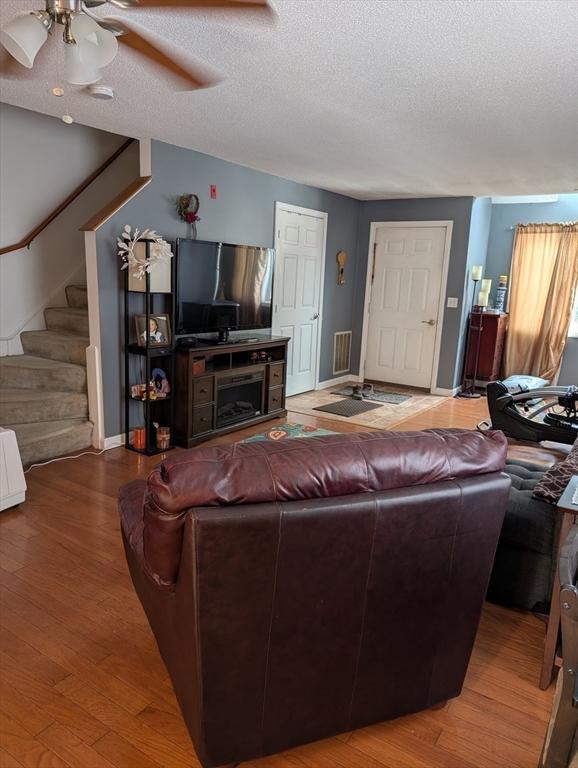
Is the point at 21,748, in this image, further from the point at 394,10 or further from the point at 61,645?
the point at 394,10

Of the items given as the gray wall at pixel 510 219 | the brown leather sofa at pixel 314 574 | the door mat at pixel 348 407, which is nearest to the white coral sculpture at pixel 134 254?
the door mat at pixel 348 407

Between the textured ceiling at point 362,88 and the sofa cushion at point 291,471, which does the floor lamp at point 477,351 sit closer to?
the textured ceiling at point 362,88

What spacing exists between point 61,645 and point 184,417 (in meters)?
2.34

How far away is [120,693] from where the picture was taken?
1799 mm

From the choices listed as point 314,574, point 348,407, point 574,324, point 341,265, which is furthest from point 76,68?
point 574,324

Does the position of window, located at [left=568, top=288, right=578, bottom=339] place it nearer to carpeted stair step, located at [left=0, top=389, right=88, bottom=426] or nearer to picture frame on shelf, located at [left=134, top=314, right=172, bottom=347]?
picture frame on shelf, located at [left=134, top=314, right=172, bottom=347]

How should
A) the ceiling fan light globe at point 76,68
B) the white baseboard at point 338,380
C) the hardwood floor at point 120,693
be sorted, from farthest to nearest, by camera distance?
1. the white baseboard at point 338,380
2. the ceiling fan light globe at point 76,68
3. the hardwood floor at point 120,693

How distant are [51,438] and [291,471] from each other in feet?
10.3

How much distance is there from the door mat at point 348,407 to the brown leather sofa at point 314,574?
3.83m

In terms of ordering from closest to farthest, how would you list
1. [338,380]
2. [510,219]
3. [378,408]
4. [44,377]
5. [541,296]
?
1. [44,377]
2. [378,408]
3. [541,296]
4. [510,219]
5. [338,380]

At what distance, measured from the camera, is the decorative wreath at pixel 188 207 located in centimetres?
427

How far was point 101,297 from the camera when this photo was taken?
12.9 ft

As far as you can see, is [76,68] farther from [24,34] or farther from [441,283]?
[441,283]

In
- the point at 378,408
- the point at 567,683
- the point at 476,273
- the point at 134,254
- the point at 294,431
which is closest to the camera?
the point at 567,683
